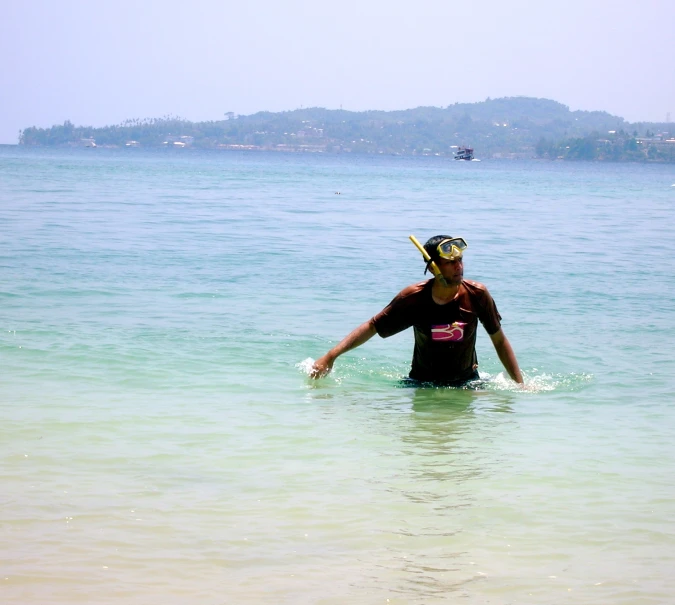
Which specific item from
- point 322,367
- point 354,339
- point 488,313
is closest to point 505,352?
point 488,313

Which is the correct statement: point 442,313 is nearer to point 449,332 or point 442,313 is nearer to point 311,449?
point 449,332

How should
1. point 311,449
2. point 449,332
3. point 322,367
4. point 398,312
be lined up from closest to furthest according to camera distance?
1. point 311,449
2. point 398,312
3. point 449,332
4. point 322,367

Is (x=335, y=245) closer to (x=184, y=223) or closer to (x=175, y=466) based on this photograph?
(x=184, y=223)

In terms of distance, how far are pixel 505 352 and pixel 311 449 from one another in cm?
197

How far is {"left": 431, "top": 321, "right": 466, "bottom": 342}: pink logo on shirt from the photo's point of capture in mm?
7449

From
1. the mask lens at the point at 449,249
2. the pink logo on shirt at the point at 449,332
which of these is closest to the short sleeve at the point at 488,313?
the pink logo on shirt at the point at 449,332

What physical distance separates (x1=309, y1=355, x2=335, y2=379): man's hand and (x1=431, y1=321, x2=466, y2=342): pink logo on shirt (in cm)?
80

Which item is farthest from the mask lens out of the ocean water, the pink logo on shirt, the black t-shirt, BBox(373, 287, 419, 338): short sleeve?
the ocean water

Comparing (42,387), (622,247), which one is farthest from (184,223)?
(42,387)

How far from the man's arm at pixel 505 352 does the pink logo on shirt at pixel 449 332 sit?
242mm

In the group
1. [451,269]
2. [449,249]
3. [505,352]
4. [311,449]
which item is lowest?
[311,449]

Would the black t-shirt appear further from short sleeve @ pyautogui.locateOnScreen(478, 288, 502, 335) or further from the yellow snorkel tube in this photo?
the yellow snorkel tube

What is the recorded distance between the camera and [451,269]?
7129mm

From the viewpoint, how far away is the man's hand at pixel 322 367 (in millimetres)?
7625
